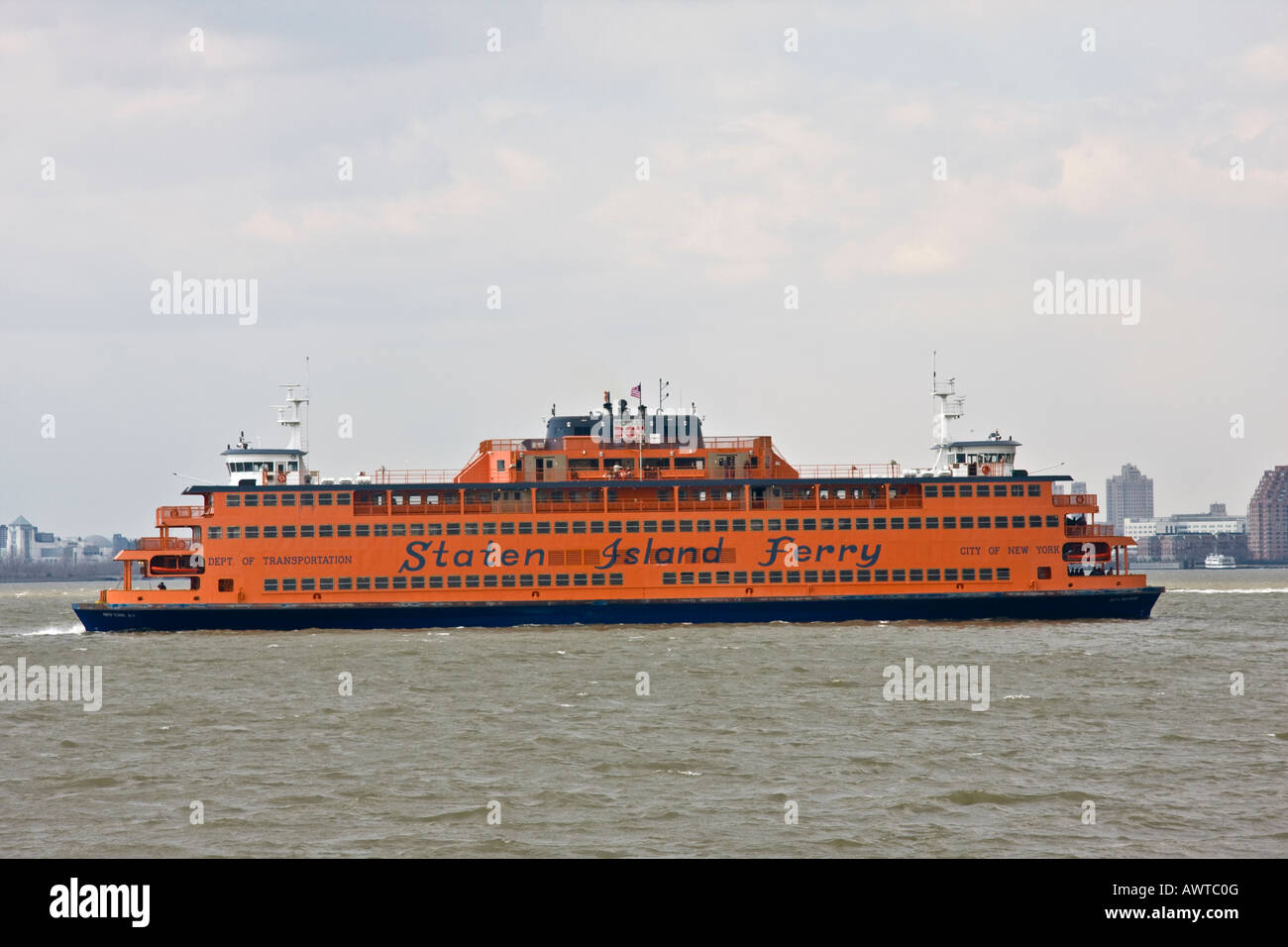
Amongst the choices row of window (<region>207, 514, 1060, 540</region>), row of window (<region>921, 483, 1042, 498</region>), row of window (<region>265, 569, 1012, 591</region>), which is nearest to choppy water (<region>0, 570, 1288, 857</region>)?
row of window (<region>265, 569, 1012, 591</region>)

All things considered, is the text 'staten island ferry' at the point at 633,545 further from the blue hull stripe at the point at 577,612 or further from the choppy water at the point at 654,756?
the choppy water at the point at 654,756

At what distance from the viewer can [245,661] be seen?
40219 mm

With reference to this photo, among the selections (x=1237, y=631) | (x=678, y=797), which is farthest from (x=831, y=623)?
(x=678, y=797)

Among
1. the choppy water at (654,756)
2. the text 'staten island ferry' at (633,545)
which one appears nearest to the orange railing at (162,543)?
the text 'staten island ferry' at (633,545)

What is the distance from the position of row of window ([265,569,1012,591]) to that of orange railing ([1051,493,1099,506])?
3766mm

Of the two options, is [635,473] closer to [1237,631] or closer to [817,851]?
[1237,631]

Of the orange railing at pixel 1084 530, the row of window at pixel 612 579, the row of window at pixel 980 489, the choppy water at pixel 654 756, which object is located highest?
the row of window at pixel 980 489

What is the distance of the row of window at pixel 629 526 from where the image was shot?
5331 centimetres

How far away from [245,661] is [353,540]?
1340 cm

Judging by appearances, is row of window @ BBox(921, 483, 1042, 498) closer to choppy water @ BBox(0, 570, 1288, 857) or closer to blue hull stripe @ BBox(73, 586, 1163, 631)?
blue hull stripe @ BBox(73, 586, 1163, 631)

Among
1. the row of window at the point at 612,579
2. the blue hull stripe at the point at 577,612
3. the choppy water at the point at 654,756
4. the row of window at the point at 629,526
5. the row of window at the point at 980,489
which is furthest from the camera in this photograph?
the row of window at the point at 980,489

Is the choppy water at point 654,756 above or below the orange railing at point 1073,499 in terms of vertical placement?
below

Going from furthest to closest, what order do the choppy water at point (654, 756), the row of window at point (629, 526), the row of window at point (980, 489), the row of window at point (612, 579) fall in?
the row of window at point (980, 489) < the row of window at point (629, 526) < the row of window at point (612, 579) < the choppy water at point (654, 756)

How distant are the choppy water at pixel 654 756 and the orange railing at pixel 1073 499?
545 inches
